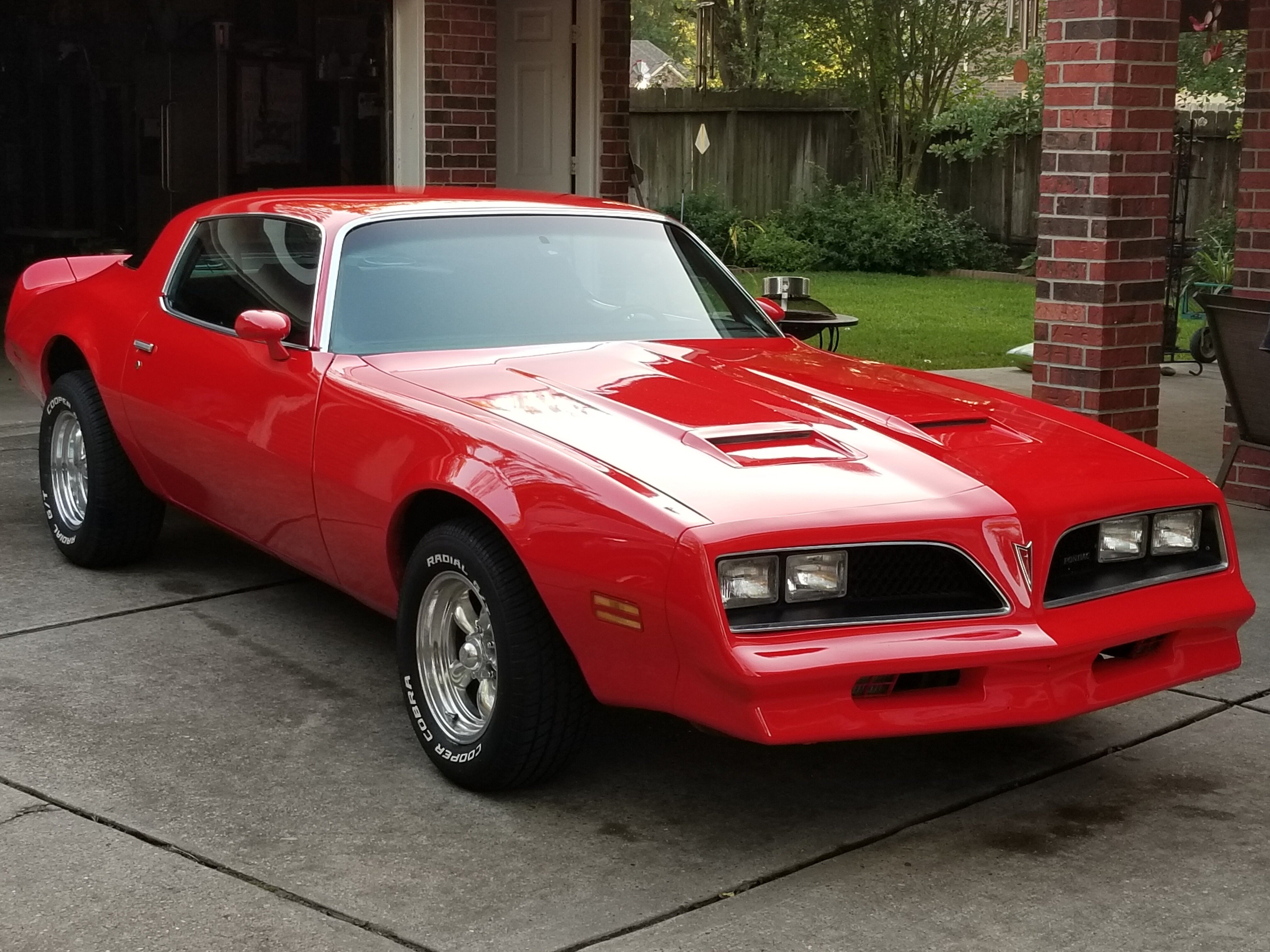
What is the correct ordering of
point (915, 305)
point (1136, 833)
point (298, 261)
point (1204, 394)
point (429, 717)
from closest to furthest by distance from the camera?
point (1136, 833) → point (429, 717) → point (298, 261) → point (1204, 394) → point (915, 305)

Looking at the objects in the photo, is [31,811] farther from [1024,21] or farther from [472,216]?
A: [1024,21]

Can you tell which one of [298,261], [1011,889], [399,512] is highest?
[298,261]

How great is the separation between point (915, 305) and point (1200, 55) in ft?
16.3

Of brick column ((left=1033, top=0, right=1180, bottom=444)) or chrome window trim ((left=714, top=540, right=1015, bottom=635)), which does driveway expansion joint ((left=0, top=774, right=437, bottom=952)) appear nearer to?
chrome window trim ((left=714, top=540, right=1015, bottom=635))

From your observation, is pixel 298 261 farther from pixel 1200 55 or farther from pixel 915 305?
pixel 1200 55

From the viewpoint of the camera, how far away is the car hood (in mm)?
3867

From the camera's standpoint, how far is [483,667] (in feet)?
14.0

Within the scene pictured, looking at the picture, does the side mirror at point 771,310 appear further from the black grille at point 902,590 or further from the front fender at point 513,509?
the black grille at point 902,590

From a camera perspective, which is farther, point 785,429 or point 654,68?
point 654,68

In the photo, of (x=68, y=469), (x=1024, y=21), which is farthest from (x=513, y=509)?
(x=1024, y=21)

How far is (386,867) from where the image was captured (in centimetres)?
379

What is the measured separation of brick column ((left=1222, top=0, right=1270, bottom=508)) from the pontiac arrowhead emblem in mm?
4257

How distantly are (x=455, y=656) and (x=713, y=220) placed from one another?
18.8 metres

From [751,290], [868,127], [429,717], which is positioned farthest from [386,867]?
[868,127]
